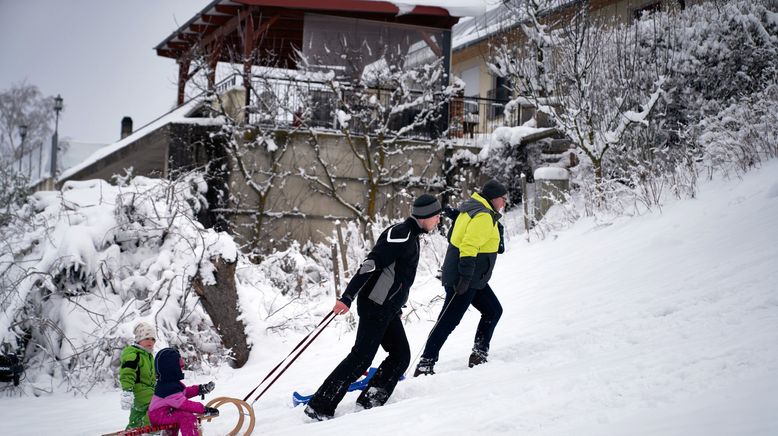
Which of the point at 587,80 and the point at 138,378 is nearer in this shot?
the point at 138,378

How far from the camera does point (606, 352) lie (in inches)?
220

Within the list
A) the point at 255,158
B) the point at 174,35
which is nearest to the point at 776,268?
the point at 255,158

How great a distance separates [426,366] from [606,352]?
57.8 inches

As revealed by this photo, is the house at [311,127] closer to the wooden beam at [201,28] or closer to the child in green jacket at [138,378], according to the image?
the wooden beam at [201,28]

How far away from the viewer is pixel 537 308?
7902 mm

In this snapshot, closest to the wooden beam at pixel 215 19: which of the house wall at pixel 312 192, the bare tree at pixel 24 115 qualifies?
the house wall at pixel 312 192

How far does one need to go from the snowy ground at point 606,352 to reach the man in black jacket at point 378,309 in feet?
0.58

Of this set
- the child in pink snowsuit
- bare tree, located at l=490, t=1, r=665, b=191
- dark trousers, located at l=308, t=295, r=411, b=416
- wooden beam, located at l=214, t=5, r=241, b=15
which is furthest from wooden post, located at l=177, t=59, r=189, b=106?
the child in pink snowsuit

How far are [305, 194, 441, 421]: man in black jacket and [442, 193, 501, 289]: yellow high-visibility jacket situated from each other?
69 cm

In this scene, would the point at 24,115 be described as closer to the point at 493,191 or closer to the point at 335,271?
the point at 335,271

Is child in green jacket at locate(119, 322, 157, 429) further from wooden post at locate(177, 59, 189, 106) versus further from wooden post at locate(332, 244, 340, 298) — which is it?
wooden post at locate(177, 59, 189, 106)

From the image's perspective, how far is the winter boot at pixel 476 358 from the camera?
6238 mm

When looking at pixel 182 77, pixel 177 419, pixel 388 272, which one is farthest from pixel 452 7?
pixel 177 419

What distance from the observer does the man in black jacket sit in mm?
5152
